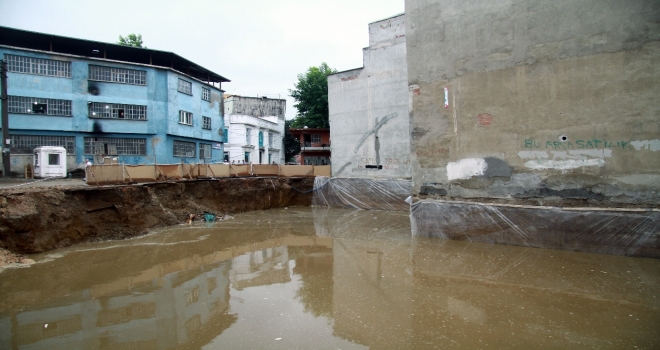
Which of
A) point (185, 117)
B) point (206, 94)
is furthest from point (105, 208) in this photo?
point (206, 94)

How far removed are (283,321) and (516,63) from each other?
28.6ft

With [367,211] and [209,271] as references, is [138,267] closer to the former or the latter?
[209,271]

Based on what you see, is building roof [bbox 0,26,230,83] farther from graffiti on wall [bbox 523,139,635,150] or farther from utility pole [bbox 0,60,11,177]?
graffiti on wall [bbox 523,139,635,150]

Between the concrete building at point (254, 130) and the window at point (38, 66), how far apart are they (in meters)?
14.5

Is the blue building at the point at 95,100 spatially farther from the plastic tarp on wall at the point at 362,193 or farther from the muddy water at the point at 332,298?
the muddy water at the point at 332,298

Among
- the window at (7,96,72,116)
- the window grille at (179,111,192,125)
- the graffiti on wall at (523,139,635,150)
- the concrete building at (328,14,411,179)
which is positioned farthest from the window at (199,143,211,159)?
the graffiti on wall at (523,139,635,150)

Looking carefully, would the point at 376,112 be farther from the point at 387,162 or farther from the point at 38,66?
the point at 38,66

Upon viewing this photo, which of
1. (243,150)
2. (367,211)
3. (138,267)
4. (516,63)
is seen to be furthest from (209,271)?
(243,150)

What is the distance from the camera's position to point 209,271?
8.77 m

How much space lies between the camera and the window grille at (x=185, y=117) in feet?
89.4

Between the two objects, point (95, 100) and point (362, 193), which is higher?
point (95, 100)

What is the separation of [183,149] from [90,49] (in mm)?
8566

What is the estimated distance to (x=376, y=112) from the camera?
2088 centimetres

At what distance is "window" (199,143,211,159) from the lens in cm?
3023
